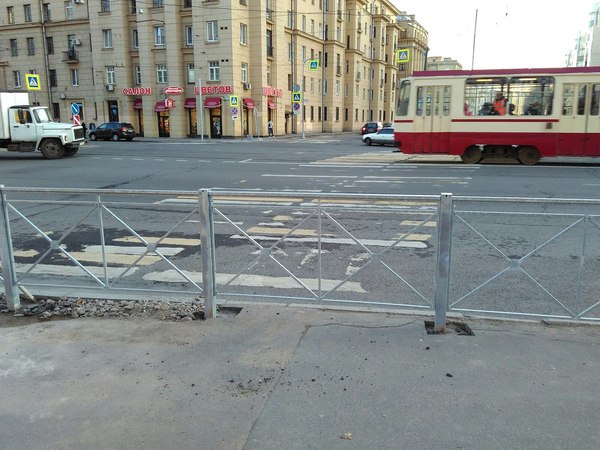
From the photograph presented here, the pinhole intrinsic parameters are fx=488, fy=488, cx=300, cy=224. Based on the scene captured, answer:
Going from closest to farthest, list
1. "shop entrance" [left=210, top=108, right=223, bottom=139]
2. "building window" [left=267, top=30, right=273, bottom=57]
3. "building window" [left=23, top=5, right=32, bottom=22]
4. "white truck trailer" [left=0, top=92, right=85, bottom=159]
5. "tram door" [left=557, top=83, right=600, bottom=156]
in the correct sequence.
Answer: "tram door" [left=557, top=83, right=600, bottom=156] < "white truck trailer" [left=0, top=92, right=85, bottom=159] < "shop entrance" [left=210, top=108, right=223, bottom=139] < "building window" [left=267, top=30, right=273, bottom=57] < "building window" [left=23, top=5, right=32, bottom=22]

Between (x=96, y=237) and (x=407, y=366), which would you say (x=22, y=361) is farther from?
(x=96, y=237)

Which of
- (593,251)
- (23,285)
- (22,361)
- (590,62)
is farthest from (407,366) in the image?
(590,62)

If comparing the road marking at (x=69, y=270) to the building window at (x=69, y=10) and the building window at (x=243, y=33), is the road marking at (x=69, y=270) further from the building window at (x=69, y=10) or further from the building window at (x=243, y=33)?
the building window at (x=69, y=10)

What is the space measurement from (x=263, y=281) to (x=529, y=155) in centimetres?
1594

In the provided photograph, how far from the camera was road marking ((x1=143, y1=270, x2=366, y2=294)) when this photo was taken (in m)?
5.81

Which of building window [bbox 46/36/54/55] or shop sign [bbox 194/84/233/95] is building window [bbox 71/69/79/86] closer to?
building window [bbox 46/36/54/55]

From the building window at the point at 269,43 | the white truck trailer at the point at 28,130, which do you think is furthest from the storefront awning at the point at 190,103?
the white truck trailer at the point at 28,130

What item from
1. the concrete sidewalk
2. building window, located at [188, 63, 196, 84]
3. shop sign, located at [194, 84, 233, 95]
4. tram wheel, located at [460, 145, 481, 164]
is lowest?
the concrete sidewalk

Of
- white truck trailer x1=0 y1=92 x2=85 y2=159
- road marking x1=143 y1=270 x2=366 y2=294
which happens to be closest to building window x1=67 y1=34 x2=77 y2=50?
white truck trailer x1=0 y1=92 x2=85 y2=159

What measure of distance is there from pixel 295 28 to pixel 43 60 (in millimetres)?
28467

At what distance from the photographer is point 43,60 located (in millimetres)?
54625

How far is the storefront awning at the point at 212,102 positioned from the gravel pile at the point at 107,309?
140ft

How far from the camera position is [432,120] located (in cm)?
1905

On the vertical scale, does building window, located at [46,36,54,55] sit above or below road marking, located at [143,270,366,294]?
above
